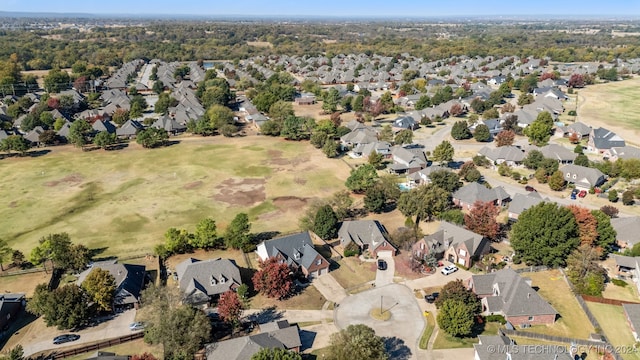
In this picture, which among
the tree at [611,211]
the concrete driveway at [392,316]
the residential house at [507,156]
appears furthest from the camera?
the residential house at [507,156]

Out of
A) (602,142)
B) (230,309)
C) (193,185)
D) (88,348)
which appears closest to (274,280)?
(230,309)

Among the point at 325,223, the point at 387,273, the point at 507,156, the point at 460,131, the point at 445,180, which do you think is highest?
the point at 460,131

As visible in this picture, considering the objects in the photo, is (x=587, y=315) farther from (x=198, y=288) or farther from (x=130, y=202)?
(x=130, y=202)

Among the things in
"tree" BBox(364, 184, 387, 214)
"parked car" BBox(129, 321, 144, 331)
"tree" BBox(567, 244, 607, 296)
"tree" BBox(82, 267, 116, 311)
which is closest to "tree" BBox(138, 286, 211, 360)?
"parked car" BBox(129, 321, 144, 331)

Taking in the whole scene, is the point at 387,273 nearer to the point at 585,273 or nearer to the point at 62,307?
the point at 585,273

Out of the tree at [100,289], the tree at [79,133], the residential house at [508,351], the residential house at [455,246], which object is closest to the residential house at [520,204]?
the residential house at [455,246]

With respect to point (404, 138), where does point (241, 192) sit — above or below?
below

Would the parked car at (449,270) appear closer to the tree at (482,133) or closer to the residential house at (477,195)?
the residential house at (477,195)
